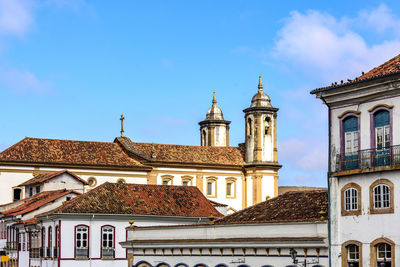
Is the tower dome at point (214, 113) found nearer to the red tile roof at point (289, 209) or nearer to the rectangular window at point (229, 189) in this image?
the rectangular window at point (229, 189)

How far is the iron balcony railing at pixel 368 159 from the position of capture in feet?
93.3

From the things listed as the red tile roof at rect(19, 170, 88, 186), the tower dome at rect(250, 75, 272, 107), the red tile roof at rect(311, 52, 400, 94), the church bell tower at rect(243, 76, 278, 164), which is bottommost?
the red tile roof at rect(19, 170, 88, 186)

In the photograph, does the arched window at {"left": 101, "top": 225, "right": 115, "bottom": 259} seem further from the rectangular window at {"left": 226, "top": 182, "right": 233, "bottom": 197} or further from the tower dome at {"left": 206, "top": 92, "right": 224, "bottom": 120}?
the tower dome at {"left": 206, "top": 92, "right": 224, "bottom": 120}

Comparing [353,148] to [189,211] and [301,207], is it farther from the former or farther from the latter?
[189,211]

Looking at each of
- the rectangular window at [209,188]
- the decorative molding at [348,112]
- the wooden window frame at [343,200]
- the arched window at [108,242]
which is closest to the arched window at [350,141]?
the decorative molding at [348,112]

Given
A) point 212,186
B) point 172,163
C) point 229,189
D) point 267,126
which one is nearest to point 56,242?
point 172,163

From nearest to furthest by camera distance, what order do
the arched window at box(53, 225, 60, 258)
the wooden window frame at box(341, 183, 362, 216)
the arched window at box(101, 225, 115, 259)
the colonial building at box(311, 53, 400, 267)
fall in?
1. the colonial building at box(311, 53, 400, 267)
2. the wooden window frame at box(341, 183, 362, 216)
3. the arched window at box(53, 225, 60, 258)
4. the arched window at box(101, 225, 115, 259)

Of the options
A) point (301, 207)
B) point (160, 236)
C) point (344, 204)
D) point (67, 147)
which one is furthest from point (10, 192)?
point (344, 204)

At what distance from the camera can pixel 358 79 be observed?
99.0ft

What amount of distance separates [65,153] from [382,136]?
49.5 meters

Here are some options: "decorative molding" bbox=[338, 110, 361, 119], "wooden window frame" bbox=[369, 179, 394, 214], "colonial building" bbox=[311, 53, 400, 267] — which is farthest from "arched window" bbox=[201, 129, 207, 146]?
"wooden window frame" bbox=[369, 179, 394, 214]

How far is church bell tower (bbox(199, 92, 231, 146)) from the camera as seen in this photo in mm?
98125

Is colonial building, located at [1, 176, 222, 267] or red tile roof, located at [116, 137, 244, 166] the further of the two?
red tile roof, located at [116, 137, 244, 166]

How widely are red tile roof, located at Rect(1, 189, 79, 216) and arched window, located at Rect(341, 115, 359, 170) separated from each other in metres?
27.5
